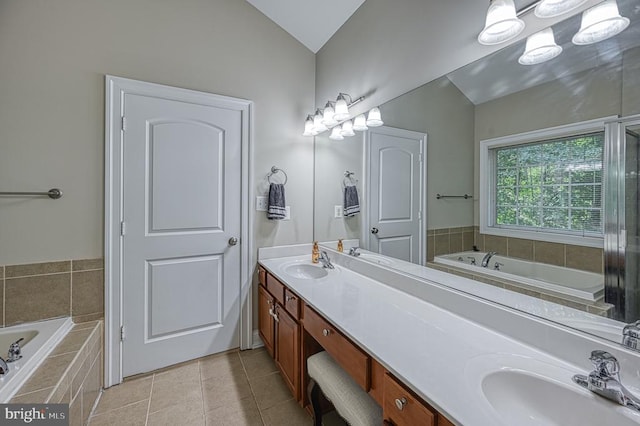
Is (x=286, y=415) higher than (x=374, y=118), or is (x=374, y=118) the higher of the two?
(x=374, y=118)

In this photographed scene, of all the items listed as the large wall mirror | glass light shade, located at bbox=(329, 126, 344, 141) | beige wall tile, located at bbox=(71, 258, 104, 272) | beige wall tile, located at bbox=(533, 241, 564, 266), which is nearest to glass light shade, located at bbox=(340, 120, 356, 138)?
glass light shade, located at bbox=(329, 126, 344, 141)

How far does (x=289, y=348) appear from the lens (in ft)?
5.51

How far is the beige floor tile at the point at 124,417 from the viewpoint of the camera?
1.55 meters

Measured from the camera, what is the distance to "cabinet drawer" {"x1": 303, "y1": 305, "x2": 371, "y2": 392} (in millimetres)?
1027

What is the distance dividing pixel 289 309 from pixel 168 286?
99cm

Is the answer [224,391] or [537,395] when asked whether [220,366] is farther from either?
[537,395]

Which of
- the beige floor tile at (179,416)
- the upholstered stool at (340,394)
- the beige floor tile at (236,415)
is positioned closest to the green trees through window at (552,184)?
the upholstered stool at (340,394)

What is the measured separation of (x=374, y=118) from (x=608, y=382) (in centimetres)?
161

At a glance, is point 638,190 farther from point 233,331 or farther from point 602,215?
point 233,331

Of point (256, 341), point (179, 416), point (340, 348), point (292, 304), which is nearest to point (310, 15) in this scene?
point (292, 304)

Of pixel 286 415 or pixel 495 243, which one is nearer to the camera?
pixel 495 243

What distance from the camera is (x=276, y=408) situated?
167 cm

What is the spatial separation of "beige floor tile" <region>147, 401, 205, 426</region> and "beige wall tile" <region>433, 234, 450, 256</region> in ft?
5.24

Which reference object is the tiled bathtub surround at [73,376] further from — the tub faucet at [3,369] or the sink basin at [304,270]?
the sink basin at [304,270]
